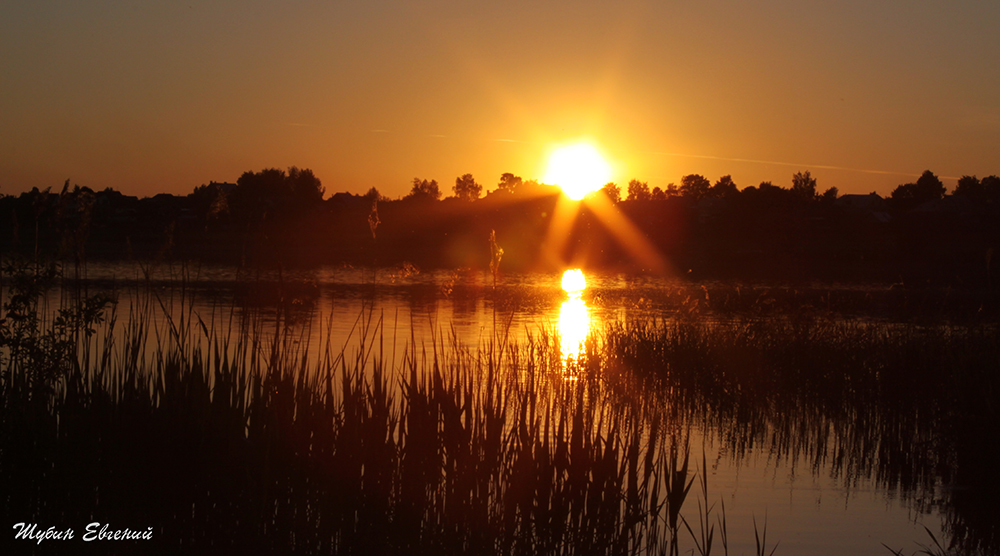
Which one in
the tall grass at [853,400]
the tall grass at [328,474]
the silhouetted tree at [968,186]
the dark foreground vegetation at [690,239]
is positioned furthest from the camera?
the silhouetted tree at [968,186]

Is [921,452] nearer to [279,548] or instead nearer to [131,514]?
[279,548]

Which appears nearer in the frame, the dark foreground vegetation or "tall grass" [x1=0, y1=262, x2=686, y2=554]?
"tall grass" [x1=0, y1=262, x2=686, y2=554]

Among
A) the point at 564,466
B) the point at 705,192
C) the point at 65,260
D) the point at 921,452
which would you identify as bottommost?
the point at 921,452

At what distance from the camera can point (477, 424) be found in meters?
5.13

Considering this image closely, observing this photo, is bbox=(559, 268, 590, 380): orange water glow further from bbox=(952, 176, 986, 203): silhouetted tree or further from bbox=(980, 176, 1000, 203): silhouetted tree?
bbox=(952, 176, 986, 203): silhouetted tree

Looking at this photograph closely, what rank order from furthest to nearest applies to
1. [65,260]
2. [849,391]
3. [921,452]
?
[849,391] < [921,452] < [65,260]

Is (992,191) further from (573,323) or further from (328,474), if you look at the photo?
(328,474)

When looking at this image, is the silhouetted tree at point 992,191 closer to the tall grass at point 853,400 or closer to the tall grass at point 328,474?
the tall grass at point 853,400

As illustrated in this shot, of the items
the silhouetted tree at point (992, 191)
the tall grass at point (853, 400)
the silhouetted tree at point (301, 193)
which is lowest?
the tall grass at point (853, 400)

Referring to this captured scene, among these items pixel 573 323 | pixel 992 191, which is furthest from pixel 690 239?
pixel 573 323

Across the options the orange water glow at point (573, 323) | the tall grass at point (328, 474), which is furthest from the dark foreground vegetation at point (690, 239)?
the tall grass at point (328, 474)

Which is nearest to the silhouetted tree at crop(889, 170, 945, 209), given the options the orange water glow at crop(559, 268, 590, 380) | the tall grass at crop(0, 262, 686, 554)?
the orange water glow at crop(559, 268, 590, 380)

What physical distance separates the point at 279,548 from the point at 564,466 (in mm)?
1906

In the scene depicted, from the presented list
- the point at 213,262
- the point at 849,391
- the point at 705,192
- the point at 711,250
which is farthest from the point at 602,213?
the point at 705,192
